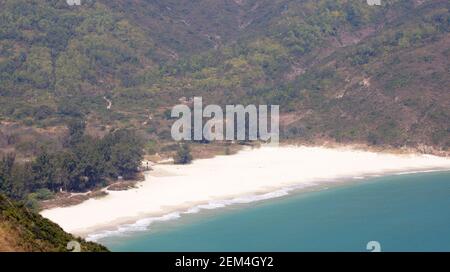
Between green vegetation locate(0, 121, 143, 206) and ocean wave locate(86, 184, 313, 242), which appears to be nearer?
ocean wave locate(86, 184, 313, 242)

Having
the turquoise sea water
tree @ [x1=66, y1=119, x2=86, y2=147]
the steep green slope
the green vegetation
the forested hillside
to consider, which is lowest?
the turquoise sea water

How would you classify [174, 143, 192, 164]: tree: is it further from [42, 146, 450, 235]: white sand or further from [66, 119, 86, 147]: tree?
[66, 119, 86, 147]: tree

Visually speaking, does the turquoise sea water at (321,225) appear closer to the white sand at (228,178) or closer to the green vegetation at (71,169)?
the white sand at (228,178)

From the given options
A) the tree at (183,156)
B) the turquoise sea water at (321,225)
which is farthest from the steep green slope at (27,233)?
the tree at (183,156)

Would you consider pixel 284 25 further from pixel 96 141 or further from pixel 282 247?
pixel 282 247

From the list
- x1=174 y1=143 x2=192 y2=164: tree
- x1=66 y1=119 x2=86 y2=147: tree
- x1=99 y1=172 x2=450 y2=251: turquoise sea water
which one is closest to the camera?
x1=99 y1=172 x2=450 y2=251: turquoise sea water

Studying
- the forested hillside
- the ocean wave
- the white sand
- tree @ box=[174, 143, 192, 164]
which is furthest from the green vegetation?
the forested hillside

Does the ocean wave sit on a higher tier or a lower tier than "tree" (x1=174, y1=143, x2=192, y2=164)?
lower
